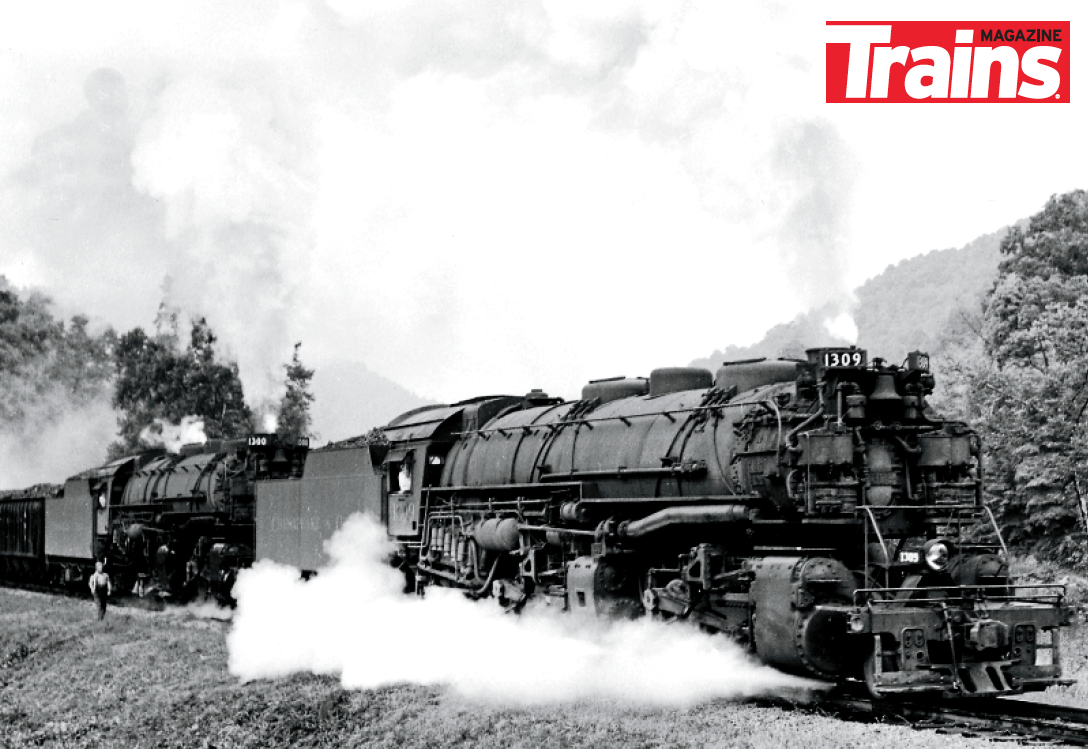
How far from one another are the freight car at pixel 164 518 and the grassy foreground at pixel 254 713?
338 cm

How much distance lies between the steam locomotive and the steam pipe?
0.03m

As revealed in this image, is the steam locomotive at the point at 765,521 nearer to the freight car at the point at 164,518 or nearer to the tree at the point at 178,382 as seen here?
the freight car at the point at 164,518

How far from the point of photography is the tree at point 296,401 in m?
55.3

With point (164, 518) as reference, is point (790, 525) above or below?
above

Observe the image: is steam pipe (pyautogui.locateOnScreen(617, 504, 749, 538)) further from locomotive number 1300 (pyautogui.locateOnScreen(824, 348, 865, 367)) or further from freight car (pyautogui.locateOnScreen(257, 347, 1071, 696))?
locomotive number 1300 (pyautogui.locateOnScreen(824, 348, 865, 367))

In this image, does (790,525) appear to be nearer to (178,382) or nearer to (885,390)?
(885,390)

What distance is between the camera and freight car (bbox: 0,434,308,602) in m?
29.5

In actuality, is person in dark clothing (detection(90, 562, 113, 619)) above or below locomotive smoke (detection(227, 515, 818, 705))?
below

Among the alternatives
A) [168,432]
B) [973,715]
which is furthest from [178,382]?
[973,715]

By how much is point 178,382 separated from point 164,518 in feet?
78.3

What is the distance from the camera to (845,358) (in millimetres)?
13625

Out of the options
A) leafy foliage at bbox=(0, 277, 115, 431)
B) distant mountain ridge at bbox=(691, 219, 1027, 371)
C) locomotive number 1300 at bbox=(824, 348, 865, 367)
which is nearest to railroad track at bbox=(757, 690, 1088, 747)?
locomotive number 1300 at bbox=(824, 348, 865, 367)

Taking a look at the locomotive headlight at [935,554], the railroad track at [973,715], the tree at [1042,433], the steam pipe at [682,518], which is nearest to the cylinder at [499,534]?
the steam pipe at [682,518]

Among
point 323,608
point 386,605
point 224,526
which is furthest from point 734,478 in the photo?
point 224,526
